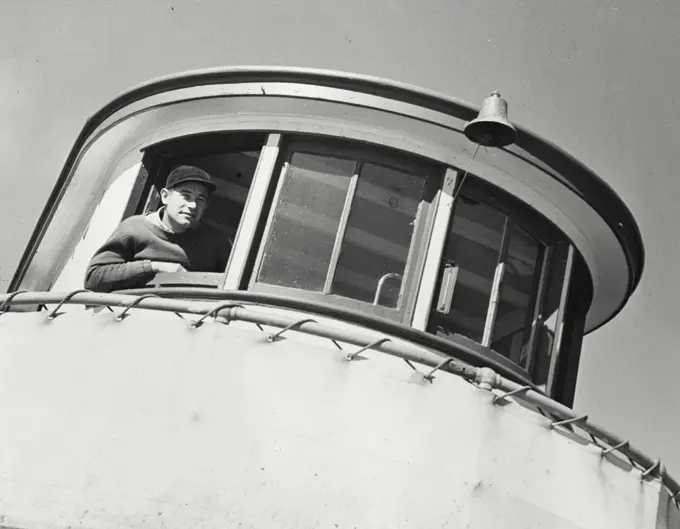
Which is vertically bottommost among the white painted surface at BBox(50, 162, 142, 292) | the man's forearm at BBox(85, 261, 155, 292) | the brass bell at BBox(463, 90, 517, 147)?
the man's forearm at BBox(85, 261, 155, 292)

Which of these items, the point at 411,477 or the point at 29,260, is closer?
the point at 411,477

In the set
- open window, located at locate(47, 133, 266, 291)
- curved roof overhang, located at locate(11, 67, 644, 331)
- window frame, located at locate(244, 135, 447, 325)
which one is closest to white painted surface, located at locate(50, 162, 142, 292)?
open window, located at locate(47, 133, 266, 291)

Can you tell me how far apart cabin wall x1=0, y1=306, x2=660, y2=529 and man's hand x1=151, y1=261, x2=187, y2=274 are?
1.35 m

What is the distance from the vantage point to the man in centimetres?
883

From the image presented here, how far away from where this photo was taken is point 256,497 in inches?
257

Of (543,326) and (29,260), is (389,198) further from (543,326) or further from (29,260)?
(29,260)

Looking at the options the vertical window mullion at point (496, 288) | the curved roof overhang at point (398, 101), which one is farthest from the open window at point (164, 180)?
the vertical window mullion at point (496, 288)

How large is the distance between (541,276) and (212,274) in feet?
10.1

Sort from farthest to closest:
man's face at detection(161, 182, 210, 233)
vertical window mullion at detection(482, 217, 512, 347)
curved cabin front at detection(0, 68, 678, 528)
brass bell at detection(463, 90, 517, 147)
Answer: man's face at detection(161, 182, 210, 233)
vertical window mullion at detection(482, 217, 512, 347)
brass bell at detection(463, 90, 517, 147)
curved cabin front at detection(0, 68, 678, 528)

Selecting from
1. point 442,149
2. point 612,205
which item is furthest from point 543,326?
point 442,149

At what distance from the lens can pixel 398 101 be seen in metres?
8.89

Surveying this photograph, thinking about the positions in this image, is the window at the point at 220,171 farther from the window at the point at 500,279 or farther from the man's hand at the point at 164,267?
the window at the point at 500,279

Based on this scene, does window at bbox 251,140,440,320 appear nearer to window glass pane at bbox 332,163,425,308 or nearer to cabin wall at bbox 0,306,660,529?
window glass pane at bbox 332,163,425,308

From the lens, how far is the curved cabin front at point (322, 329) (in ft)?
22.0
